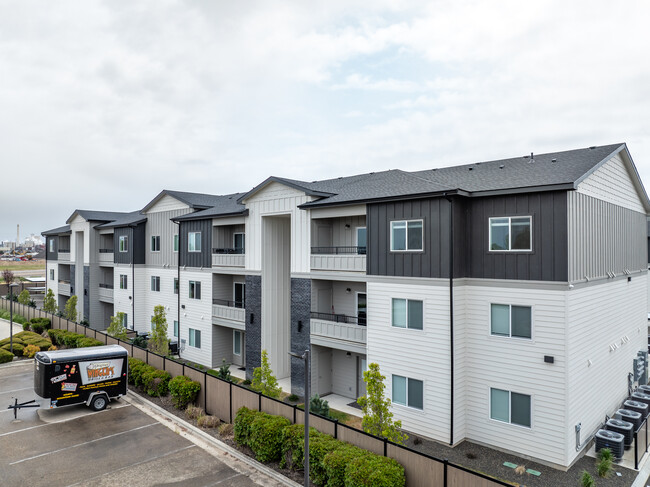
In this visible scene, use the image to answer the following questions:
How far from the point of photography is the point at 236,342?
1094 inches

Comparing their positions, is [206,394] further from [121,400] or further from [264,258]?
[264,258]

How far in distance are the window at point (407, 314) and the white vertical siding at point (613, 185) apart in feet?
23.8

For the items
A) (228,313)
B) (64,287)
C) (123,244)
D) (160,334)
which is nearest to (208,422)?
(228,313)

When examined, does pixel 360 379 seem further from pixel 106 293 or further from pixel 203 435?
pixel 106 293

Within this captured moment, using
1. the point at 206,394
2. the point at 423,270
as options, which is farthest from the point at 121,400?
the point at 423,270

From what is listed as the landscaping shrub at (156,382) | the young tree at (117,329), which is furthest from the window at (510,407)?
the young tree at (117,329)

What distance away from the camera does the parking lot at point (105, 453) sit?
13281 millimetres

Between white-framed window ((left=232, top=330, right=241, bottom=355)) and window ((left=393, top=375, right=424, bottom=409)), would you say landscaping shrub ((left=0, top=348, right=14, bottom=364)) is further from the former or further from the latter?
window ((left=393, top=375, right=424, bottom=409))

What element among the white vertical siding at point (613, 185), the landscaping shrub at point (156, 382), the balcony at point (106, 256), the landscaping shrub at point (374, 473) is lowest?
the landscaping shrub at point (156, 382)

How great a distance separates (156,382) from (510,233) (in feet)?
58.3

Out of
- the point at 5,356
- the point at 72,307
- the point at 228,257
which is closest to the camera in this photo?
the point at 228,257

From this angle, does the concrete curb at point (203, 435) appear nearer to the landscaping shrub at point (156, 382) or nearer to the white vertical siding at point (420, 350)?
the landscaping shrub at point (156, 382)

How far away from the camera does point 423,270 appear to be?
16391mm

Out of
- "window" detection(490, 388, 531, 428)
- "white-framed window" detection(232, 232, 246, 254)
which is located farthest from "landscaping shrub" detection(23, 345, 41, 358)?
"window" detection(490, 388, 531, 428)
